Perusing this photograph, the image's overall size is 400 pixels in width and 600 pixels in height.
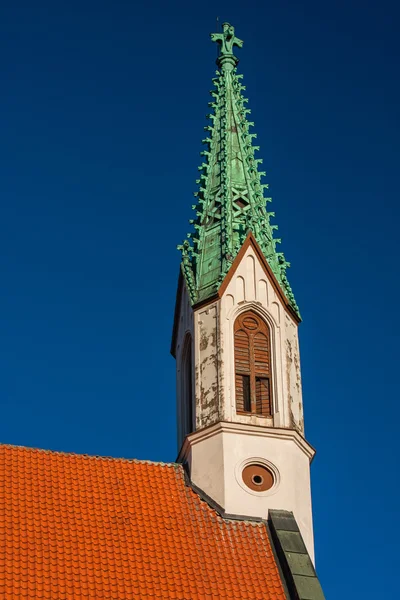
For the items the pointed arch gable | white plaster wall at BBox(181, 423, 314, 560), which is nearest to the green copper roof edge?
white plaster wall at BBox(181, 423, 314, 560)

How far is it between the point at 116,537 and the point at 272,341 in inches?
273

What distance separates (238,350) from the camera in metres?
33.2

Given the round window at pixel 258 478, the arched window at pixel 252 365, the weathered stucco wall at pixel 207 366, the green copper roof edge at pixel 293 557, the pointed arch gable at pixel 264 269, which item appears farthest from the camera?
the pointed arch gable at pixel 264 269

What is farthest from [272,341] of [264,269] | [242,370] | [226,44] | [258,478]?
[226,44]

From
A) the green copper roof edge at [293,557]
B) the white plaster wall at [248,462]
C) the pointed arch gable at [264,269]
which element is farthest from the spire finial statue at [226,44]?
the green copper roof edge at [293,557]

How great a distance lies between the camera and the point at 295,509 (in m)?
31.2

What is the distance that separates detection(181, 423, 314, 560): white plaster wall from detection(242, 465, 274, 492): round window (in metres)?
0.12

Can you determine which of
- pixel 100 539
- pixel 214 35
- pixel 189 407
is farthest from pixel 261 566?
pixel 214 35

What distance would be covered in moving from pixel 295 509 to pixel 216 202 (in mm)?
8778

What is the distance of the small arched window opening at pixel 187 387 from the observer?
3344 centimetres

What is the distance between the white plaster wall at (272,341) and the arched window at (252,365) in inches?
6.0

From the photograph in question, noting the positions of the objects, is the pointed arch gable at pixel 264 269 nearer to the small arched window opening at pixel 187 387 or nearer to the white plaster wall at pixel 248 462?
the small arched window opening at pixel 187 387

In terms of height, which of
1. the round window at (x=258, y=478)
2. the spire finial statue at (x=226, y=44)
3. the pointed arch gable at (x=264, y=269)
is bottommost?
the round window at (x=258, y=478)

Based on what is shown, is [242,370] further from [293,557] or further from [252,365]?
[293,557]
